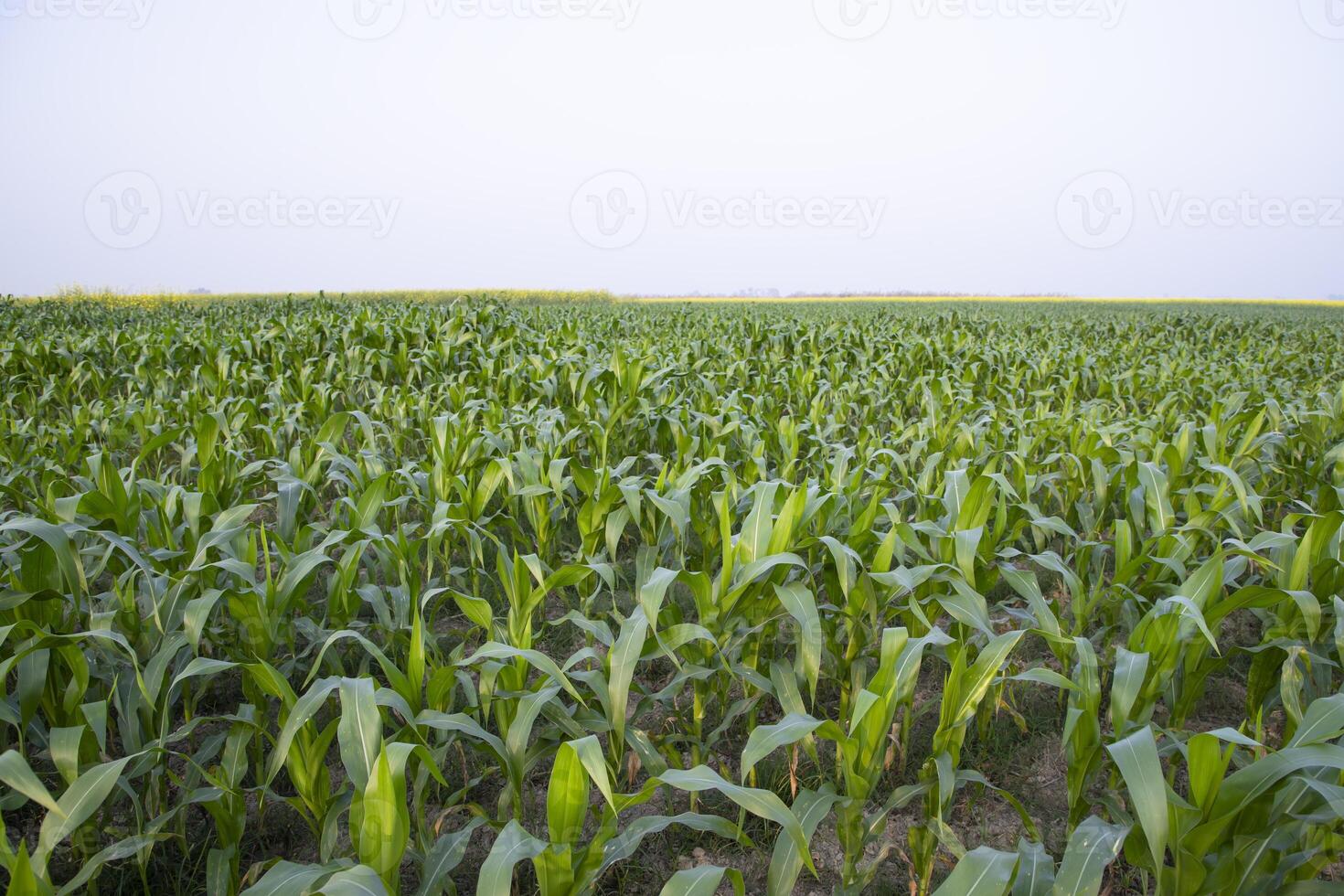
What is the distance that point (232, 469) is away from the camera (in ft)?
11.3

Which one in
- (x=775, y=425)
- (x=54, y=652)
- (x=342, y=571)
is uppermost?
(x=775, y=425)

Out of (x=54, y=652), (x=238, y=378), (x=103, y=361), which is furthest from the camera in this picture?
(x=103, y=361)

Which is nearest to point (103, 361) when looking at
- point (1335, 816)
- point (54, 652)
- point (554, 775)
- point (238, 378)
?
point (238, 378)

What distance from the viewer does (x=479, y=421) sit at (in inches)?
209

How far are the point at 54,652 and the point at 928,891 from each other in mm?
2587

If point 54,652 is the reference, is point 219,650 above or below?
below

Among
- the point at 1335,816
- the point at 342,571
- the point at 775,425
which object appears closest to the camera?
the point at 1335,816

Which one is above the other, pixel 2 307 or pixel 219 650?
pixel 2 307

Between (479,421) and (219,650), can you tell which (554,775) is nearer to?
(219,650)

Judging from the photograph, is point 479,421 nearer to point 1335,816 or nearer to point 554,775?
point 554,775

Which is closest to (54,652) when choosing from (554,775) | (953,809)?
(554,775)

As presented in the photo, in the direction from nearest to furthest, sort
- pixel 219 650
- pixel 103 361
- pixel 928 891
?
pixel 928 891 → pixel 219 650 → pixel 103 361

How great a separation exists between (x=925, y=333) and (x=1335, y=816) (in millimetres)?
11700

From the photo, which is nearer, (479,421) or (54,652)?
(54,652)
